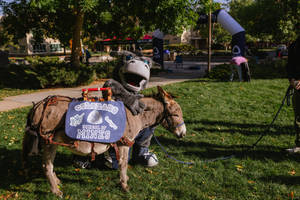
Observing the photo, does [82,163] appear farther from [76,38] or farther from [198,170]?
[76,38]

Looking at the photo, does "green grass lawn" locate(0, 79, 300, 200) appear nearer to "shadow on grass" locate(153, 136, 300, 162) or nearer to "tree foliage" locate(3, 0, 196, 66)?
"shadow on grass" locate(153, 136, 300, 162)

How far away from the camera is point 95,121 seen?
9.67ft

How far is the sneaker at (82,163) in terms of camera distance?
13.7ft

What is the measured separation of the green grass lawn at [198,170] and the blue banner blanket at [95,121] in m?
1.08

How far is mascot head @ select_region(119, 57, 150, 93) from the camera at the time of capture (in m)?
3.27

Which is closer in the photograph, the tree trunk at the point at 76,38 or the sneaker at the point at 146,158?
the sneaker at the point at 146,158

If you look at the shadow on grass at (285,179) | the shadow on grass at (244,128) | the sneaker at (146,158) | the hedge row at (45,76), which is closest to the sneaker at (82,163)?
the sneaker at (146,158)

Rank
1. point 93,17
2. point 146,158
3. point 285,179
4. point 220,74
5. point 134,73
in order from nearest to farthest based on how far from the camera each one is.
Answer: point 134,73 < point 285,179 < point 146,158 < point 220,74 < point 93,17

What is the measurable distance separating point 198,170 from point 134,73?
2151mm

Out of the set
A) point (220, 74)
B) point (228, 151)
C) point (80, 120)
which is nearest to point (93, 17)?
point (220, 74)

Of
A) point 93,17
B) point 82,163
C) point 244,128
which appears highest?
point 93,17

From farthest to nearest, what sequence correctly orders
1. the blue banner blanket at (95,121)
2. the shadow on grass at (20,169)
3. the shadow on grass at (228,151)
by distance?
the shadow on grass at (228,151)
the shadow on grass at (20,169)
the blue banner blanket at (95,121)

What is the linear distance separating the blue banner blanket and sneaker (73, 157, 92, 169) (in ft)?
4.97

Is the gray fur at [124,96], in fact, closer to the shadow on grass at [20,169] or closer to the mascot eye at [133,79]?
the mascot eye at [133,79]
